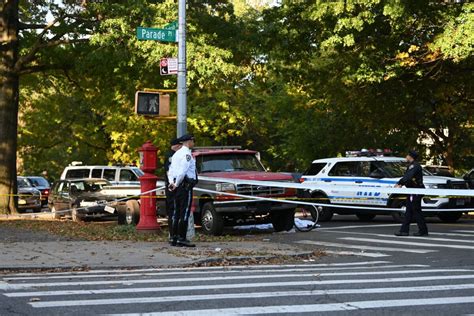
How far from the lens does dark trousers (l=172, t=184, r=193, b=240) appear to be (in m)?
12.8

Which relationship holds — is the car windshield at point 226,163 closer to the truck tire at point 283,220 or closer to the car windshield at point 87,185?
the truck tire at point 283,220

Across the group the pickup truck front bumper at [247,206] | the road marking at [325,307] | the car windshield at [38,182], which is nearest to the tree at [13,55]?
the pickup truck front bumper at [247,206]

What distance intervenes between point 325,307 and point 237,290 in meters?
1.35

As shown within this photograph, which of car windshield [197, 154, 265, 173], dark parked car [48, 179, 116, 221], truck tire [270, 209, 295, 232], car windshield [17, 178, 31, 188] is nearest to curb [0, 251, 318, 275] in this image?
truck tire [270, 209, 295, 232]

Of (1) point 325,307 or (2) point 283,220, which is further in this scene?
(2) point 283,220

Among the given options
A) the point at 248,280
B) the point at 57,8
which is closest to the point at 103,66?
the point at 57,8

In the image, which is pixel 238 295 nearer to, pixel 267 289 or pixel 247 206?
pixel 267 289

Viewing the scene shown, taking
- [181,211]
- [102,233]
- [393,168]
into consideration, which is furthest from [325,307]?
[393,168]

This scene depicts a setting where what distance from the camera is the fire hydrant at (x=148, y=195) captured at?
15.3 meters

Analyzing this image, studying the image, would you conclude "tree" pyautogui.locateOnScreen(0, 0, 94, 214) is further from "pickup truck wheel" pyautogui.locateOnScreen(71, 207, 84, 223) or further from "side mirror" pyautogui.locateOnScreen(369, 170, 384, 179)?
"side mirror" pyautogui.locateOnScreen(369, 170, 384, 179)

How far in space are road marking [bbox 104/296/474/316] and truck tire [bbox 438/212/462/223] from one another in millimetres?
14307

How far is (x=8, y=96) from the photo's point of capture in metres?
21.3

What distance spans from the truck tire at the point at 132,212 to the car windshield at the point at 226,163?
6.39 feet

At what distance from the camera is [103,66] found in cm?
2089
